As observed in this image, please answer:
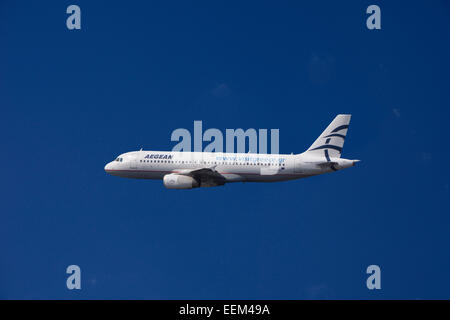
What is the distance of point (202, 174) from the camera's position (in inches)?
2913

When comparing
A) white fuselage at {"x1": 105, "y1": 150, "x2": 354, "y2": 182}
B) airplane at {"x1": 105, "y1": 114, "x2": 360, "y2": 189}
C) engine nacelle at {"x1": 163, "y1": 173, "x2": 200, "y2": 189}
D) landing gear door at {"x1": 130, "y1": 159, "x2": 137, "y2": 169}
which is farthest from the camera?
landing gear door at {"x1": 130, "y1": 159, "x2": 137, "y2": 169}

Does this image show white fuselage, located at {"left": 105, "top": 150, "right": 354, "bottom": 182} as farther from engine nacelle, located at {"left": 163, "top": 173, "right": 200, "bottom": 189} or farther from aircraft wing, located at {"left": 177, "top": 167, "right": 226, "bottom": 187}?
engine nacelle, located at {"left": 163, "top": 173, "right": 200, "bottom": 189}

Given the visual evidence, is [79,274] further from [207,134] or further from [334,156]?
[334,156]

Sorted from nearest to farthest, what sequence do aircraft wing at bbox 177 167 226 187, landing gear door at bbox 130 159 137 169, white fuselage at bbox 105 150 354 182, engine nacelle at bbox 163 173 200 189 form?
engine nacelle at bbox 163 173 200 189 < aircraft wing at bbox 177 167 226 187 < white fuselage at bbox 105 150 354 182 < landing gear door at bbox 130 159 137 169

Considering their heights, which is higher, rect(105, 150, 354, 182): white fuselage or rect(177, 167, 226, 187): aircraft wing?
rect(105, 150, 354, 182): white fuselage

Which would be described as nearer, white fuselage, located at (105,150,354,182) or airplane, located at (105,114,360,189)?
airplane, located at (105,114,360,189)

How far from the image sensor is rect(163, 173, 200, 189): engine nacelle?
73.2 metres

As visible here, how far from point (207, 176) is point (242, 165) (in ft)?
12.8

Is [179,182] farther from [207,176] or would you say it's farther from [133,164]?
[133,164]

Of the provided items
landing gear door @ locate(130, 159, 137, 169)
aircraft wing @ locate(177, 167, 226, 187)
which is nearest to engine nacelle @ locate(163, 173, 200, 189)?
aircraft wing @ locate(177, 167, 226, 187)

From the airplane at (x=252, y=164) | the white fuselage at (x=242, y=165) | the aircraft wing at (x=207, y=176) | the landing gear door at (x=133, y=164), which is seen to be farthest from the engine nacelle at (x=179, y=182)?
the landing gear door at (x=133, y=164)

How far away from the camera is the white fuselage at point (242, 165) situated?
73.9 metres

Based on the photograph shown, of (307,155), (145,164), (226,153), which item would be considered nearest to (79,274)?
(145,164)

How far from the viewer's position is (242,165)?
74.6 m
